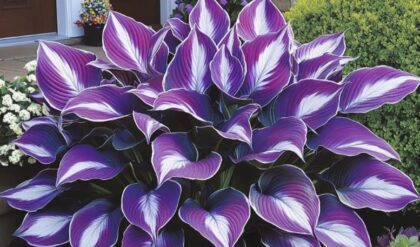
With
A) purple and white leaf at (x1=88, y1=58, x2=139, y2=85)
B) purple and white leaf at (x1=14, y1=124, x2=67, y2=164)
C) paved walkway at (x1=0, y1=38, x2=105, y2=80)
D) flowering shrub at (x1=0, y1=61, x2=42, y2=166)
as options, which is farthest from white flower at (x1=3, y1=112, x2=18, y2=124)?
paved walkway at (x1=0, y1=38, x2=105, y2=80)

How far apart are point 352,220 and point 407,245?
21cm

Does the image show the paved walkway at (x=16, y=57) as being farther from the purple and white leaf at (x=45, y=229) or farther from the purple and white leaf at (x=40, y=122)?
the purple and white leaf at (x=45, y=229)

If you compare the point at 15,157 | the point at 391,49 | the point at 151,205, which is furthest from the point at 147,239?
the point at 391,49

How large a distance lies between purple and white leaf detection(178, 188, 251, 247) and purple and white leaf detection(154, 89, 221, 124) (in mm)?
227

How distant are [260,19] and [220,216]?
86 cm

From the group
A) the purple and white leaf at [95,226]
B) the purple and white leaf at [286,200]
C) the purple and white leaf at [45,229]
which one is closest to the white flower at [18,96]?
the purple and white leaf at [45,229]

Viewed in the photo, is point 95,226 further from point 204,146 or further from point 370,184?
point 370,184

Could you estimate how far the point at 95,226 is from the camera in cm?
188

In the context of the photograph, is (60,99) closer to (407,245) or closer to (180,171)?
(180,171)

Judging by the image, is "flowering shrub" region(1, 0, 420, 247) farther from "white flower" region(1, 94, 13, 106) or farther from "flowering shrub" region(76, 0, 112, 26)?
"flowering shrub" region(76, 0, 112, 26)

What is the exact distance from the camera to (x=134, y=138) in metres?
1.99

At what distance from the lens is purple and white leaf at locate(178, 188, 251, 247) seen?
5.50ft

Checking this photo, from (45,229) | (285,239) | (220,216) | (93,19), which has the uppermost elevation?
(220,216)

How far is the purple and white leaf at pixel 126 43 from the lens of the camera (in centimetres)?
201
